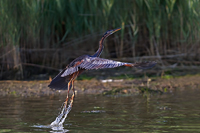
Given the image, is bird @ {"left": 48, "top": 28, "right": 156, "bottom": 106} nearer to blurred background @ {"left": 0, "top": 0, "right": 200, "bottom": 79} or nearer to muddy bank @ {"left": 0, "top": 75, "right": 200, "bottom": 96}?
muddy bank @ {"left": 0, "top": 75, "right": 200, "bottom": 96}

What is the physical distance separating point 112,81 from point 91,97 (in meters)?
1.85

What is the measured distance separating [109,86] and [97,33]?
2000mm

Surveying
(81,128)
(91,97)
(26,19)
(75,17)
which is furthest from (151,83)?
(81,128)

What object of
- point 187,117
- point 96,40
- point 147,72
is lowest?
point 187,117

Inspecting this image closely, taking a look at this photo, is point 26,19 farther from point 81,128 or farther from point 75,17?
point 81,128

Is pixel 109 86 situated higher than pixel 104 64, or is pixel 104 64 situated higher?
pixel 104 64

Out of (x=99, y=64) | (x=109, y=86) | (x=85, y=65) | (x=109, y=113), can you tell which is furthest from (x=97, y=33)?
(x=99, y=64)

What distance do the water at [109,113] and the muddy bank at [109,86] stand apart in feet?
1.41

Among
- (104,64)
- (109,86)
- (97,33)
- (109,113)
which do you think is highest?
(97,33)

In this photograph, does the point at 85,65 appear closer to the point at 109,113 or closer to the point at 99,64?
the point at 99,64

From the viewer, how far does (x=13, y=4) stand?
915cm

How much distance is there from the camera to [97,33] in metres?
10.3

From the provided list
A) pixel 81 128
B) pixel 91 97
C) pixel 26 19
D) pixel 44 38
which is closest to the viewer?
pixel 81 128

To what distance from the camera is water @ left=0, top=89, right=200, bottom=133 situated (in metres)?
4.96
